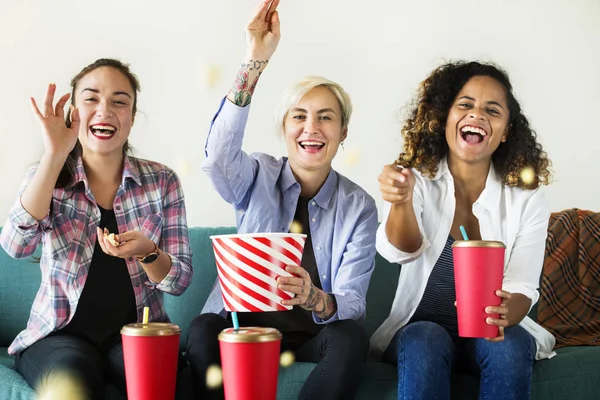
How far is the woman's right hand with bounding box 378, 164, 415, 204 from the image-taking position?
1480 mm

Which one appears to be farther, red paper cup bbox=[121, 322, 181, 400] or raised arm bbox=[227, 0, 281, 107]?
raised arm bbox=[227, 0, 281, 107]

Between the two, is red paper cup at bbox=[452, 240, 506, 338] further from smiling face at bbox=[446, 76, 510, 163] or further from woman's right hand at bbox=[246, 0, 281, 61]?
woman's right hand at bbox=[246, 0, 281, 61]

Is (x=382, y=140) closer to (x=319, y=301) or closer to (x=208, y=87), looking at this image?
(x=208, y=87)

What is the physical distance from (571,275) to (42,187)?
1629 millimetres

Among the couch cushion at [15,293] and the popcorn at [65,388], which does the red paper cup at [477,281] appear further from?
the couch cushion at [15,293]

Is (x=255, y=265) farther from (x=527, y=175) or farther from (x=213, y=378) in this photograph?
(x=527, y=175)

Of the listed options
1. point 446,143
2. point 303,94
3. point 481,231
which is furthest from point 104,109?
point 481,231

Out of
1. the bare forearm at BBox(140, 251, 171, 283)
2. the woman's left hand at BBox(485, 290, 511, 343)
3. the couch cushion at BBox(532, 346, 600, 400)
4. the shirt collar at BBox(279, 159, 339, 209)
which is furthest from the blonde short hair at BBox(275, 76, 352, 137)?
the couch cushion at BBox(532, 346, 600, 400)

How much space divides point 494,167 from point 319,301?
0.68 metres

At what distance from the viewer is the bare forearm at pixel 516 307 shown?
1599 millimetres

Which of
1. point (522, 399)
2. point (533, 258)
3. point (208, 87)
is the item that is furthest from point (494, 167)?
point (208, 87)

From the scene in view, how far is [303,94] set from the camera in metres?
1.87

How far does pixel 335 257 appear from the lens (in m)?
1.82

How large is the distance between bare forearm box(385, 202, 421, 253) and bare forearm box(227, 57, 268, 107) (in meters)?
0.43
